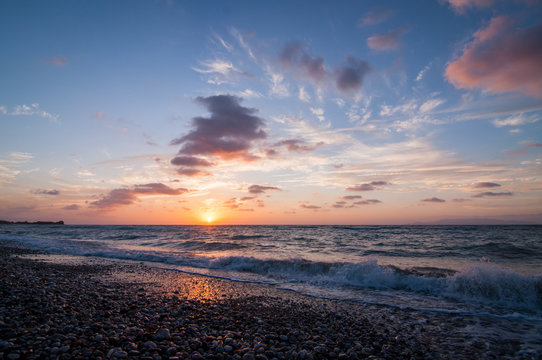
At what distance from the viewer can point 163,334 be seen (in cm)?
549

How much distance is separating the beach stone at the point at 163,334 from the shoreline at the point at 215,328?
0.02m

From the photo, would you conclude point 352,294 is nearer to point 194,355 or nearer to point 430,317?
point 430,317

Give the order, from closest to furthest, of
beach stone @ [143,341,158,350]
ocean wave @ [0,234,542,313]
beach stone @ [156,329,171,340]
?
beach stone @ [143,341,158,350]
beach stone @ [156,329,171,340]
ocean wave @ [0,234,542,313]

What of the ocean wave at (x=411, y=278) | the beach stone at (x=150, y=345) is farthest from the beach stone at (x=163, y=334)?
the ocean wave at (x=411, y=278)

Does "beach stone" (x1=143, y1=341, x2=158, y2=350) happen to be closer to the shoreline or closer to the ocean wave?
the shoreline

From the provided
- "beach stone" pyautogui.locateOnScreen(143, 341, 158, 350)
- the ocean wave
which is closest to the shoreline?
"beach stone" pyautogui.locateOnScreen(143, 341, 158, 350)

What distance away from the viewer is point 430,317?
26.8 ft

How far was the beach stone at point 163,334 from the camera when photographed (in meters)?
5.39

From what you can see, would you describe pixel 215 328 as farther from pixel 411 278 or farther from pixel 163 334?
pixel 411 278

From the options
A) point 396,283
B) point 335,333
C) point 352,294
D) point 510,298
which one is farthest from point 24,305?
point 510,298

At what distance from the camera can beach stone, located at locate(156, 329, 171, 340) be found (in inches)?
212

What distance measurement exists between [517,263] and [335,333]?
19518 millimetres

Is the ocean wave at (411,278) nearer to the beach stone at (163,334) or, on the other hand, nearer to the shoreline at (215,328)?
the shoreline at (215,328)

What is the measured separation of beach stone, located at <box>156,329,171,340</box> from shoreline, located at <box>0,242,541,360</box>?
23 millimetres
